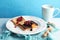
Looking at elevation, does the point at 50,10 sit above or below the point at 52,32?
above

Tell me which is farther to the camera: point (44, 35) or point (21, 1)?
point (21, 1)

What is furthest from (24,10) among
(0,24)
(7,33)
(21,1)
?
(7,33)

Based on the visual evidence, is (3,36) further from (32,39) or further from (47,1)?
(47,1)

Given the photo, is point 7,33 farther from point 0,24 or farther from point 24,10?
point 24,10

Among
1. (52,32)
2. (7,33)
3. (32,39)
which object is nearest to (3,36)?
(7,33)

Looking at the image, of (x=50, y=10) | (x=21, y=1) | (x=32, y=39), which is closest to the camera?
(x=32, y=39)

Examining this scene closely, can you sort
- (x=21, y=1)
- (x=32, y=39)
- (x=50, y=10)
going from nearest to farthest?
(x=32, y=39) < (x=50, y=10) < (x=21, y=1)
